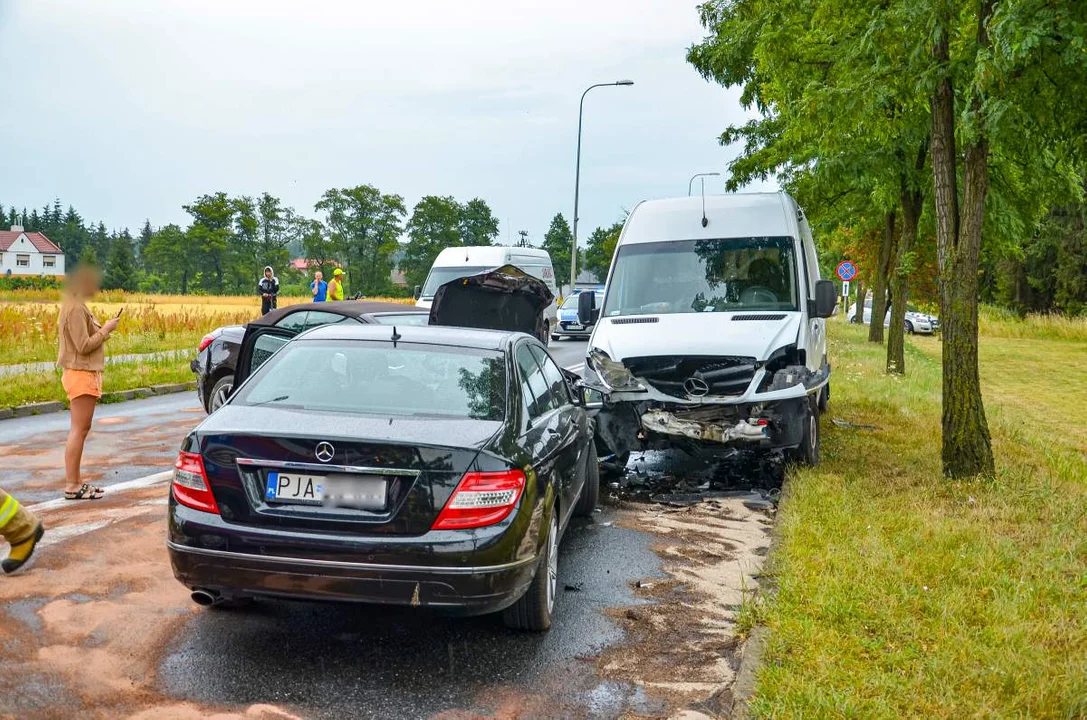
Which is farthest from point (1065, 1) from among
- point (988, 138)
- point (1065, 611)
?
point (1065, 611)

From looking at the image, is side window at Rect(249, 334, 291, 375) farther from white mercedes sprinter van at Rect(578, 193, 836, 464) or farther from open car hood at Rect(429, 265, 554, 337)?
white mercedes sprinter van at Rect(578, 193, 836, 464)

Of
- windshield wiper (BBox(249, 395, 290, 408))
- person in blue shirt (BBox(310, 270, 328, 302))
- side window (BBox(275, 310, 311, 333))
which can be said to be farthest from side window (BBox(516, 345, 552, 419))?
person in blue shirt (BBox(310, 270, 328, 302))

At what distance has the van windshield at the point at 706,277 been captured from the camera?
941 centimetres

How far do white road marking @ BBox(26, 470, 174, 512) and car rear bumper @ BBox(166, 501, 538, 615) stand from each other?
3.10 metres

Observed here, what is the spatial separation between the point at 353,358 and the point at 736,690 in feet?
8.14

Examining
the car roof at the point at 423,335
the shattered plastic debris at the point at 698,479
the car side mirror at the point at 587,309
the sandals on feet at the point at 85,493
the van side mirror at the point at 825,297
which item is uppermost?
the van side mirror at the point at 825,297

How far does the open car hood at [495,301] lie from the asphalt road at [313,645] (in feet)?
13.3

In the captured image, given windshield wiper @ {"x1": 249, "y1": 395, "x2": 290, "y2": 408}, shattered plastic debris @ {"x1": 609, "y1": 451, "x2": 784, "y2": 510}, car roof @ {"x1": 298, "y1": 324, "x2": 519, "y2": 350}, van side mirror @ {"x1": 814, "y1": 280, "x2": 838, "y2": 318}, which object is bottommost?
shattered plastic debris @ {"x1": 609, "y1": 451, "x2": 784, "y2": 510}

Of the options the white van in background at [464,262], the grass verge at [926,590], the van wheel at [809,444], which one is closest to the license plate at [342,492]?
the grass verge at [926,590]

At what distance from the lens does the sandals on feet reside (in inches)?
282

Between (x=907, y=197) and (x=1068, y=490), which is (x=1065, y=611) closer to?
(x=1068, y=490)

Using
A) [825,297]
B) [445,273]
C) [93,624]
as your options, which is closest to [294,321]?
[825,297]

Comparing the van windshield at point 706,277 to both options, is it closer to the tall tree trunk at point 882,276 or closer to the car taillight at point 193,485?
the car taillight at point 193,485

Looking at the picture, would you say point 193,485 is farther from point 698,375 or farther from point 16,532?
point 698,375
